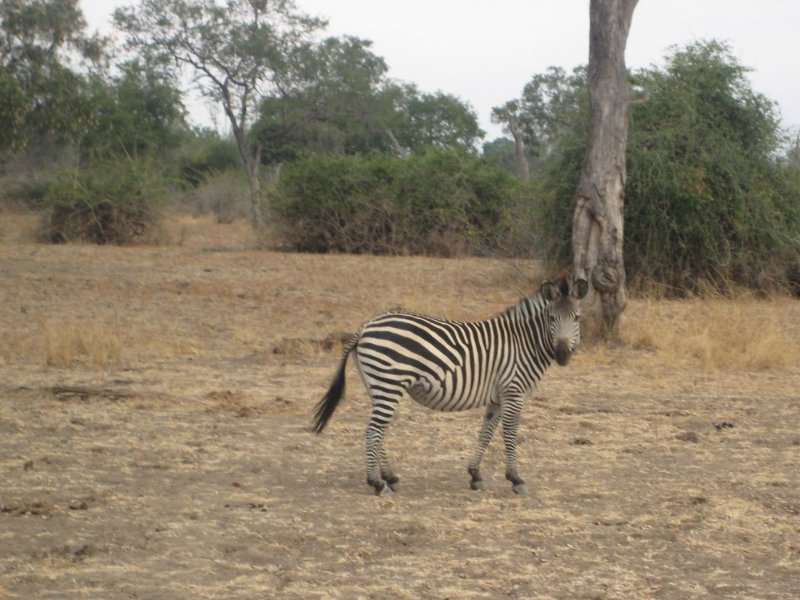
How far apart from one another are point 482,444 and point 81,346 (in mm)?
5716

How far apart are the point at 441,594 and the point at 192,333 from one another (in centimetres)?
826

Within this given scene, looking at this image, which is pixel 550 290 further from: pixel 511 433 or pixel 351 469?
pixel 351 469

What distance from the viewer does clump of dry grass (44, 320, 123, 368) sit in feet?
34.6

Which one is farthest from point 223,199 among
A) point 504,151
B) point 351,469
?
point 351,469

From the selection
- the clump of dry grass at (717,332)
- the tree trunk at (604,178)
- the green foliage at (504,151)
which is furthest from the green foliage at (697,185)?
the green foliage at (504,151)

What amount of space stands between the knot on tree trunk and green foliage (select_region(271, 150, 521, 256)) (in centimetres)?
1001

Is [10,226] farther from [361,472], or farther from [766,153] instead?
[361,472]

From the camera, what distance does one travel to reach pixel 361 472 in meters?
7.02

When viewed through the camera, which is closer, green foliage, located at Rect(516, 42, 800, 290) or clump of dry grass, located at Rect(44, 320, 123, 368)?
clump of dry grass, located at Rect(44, 320, 123, 368)

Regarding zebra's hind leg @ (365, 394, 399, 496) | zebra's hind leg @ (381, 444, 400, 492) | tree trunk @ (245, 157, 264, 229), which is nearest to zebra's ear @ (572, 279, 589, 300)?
zebra's hind leg @ (365, 394, 399, 496)

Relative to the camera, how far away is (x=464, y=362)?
6508 mm

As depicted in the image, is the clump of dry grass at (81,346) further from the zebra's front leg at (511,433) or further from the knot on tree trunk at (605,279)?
the knot on tree trunk at (605,279)

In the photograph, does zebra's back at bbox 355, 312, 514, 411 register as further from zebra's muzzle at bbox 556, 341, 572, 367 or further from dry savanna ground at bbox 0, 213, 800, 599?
dry savanna ground at bbox 0, 213, 800, 599

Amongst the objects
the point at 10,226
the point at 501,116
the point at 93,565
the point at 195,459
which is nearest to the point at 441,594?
the point at 93,565
